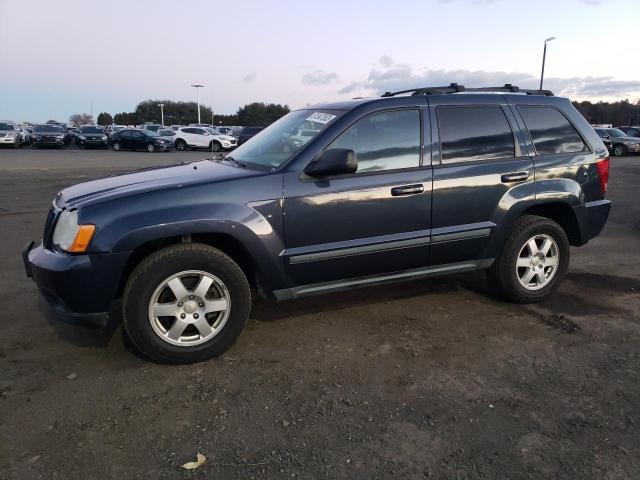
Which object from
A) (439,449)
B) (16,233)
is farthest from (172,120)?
(439,449)

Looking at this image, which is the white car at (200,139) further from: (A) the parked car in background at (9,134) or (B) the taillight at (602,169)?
(B) the taillight at (602,169)

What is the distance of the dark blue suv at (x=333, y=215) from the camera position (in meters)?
3.21

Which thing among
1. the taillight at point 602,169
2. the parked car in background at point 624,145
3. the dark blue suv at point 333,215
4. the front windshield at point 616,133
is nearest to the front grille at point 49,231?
the dark blue suv at point 333,215

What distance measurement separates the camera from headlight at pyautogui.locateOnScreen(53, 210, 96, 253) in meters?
3.11

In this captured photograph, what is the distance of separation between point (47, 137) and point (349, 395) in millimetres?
34994

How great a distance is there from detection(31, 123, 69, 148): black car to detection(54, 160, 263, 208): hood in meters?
32.9

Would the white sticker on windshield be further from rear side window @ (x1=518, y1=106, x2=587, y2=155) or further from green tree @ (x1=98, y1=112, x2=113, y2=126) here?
green tree @ (x1=98, y1=112, x2=113, y2=126)

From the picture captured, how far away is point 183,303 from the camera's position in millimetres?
3346

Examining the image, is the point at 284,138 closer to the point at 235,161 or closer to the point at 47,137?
the point at 235,161

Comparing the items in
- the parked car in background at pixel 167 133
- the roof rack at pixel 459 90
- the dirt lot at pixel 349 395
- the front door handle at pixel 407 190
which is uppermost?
the parked car in background at pixel 167 133

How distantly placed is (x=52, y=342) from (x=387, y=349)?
2.49 meters

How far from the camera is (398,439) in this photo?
2.59m

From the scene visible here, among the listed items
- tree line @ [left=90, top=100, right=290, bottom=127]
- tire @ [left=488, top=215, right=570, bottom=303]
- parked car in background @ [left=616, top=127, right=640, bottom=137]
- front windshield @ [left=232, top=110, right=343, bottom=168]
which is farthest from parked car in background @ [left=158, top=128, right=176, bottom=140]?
tree line @ [left=90, top=100, right=290, bottom=127]

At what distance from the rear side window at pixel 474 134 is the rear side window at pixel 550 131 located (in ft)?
0.86
